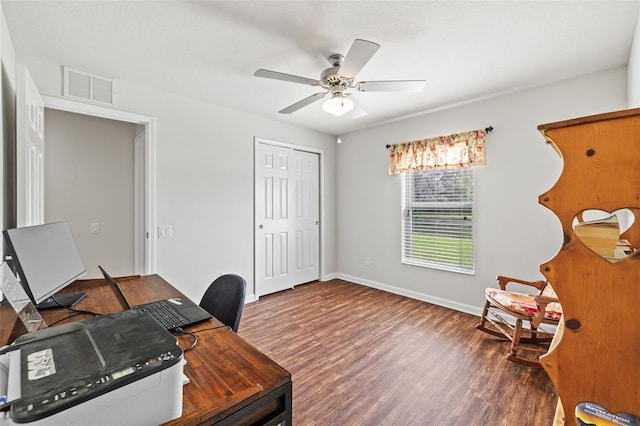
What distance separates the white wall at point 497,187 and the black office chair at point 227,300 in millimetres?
2757

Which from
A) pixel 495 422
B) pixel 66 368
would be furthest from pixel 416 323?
pixel 66 368

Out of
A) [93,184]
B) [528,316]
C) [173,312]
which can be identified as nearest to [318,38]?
[173,312]

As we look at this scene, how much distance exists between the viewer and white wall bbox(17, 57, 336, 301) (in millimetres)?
2934

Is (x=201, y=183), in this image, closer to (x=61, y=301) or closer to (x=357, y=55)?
(x=61, y=301)

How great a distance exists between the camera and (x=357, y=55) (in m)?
1.76

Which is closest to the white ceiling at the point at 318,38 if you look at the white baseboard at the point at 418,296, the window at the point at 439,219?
the window at the point at 439,219

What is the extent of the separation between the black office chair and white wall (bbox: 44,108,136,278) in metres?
2.55

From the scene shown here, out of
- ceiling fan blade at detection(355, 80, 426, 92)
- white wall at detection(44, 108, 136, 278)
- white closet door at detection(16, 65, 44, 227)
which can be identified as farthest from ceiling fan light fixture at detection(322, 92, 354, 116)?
white wall at detection(44, 108, 136, 278)

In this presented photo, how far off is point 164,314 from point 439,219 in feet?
10.5

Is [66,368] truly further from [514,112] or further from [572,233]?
[514,112]

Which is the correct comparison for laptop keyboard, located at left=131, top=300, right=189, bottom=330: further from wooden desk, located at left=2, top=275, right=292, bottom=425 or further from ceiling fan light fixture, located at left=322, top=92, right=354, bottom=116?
ceiling fan light fixture, located at left=322, top=92, right=354, bottom=116

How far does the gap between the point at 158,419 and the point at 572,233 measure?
4.27 feet

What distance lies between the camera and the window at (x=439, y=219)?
10.8 ft

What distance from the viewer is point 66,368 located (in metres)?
0.61
